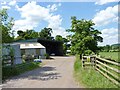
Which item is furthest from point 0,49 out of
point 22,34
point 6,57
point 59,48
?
point 22,34

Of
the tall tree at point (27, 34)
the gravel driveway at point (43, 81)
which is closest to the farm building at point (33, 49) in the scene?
the gravel driveway at point (43, 81)

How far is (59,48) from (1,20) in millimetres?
52686

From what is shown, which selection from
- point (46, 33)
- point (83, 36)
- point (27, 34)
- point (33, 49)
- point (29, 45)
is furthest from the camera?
point (46, 33)

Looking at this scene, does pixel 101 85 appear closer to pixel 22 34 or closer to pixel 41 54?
pixel 41 54

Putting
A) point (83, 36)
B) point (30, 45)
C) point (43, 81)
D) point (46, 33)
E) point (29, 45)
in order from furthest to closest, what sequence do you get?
point (46, 33)
point (29, 45)
point (30, 45)
point (83, 36)
point (43, 81)

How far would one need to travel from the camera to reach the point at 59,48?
73.1 metres

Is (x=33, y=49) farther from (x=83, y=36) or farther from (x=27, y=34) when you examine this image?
(x=27, y=34)

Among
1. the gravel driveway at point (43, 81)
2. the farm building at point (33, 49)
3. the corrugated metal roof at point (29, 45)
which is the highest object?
the corrugated metal roof at point (29, 45)

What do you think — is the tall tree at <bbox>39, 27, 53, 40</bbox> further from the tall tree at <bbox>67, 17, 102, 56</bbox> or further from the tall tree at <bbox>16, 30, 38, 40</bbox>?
the tall tree at <bbox>67, 17, 102, 56</bbox>

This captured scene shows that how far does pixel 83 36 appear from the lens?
2791 centimetres

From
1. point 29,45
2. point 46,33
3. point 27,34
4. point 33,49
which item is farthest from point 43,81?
point 46,33

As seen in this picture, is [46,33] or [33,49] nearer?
[33,49]

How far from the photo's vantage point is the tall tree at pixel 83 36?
1091 inches

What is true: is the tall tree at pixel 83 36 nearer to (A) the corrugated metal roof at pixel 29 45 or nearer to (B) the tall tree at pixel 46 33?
(A) the corrugated metal roof at pixel 29 45
